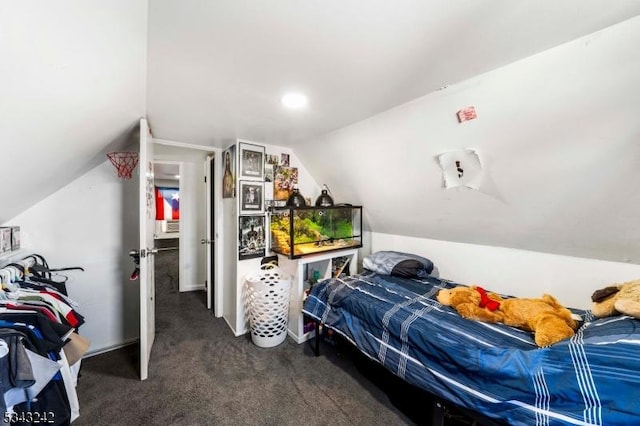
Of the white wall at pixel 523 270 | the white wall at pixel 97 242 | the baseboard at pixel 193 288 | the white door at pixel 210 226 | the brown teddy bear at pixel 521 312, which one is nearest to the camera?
the brown teddy bear at pixel 521 312

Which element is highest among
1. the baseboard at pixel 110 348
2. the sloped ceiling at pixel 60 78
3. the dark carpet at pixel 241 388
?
the sloped ceiling at pixel 60 78

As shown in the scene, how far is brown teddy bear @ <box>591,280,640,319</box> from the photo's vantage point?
3.51 feet

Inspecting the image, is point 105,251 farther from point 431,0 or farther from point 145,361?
point 431,0

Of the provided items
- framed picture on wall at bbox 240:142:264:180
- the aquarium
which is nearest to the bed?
the aquarium

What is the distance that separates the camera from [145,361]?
1.82m

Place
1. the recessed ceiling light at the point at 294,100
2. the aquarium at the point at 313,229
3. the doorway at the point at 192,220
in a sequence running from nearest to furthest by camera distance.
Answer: the recessed ceiling light at the point at 294,100 → the aquarium at the point at 313,229 → the doorway at the point at 192,220

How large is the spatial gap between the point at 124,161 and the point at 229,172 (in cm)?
87

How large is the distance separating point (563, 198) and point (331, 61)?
1.55 m

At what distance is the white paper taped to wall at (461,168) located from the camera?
1.57 metres

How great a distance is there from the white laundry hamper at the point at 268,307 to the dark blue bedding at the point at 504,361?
0.70 m

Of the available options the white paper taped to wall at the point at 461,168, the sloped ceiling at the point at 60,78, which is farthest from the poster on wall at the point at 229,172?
the white paper taped to wall at the point at 461,168

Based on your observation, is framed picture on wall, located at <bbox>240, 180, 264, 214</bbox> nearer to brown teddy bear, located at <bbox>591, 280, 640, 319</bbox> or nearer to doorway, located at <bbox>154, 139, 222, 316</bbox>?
doorway, located at <bbox>154, 139, 222, 316</bbox>

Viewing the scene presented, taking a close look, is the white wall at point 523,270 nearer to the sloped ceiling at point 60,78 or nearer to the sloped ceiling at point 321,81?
the sloped ceiling at point 321,81

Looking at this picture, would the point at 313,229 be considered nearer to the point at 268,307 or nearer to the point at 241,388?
the point at 268,307
